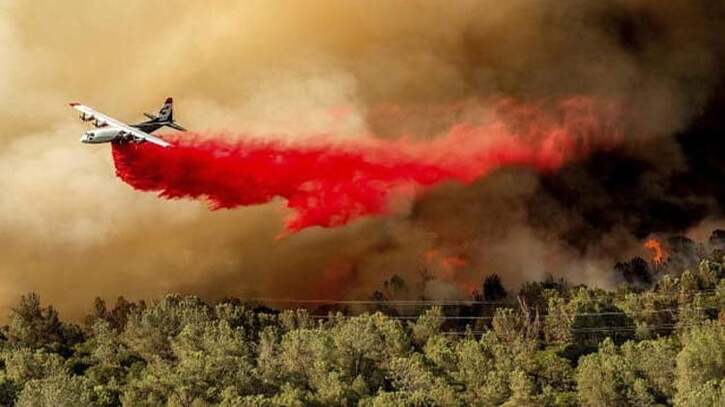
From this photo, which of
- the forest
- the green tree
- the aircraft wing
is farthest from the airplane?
the green tree

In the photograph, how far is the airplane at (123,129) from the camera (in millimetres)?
96500

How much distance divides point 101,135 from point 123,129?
211cm

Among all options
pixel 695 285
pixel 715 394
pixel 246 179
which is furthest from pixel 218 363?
pixel 695 285

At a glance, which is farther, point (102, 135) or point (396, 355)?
point (396, 355)

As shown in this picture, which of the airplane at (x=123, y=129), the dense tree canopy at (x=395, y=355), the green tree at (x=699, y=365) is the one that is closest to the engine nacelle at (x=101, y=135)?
the airplane at (x=123, y=129)

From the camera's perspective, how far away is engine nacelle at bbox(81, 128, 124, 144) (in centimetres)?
9638

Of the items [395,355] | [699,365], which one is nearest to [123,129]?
[395,355]

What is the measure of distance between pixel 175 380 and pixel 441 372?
30177 mm

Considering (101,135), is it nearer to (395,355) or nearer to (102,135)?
(102,135)

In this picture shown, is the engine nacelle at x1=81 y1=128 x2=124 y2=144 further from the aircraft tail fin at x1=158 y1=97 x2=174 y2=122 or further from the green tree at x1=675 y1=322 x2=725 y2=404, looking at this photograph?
the green tree at x1=675 y1=322 x2=725 y2=404

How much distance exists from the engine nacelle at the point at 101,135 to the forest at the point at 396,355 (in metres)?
23.6

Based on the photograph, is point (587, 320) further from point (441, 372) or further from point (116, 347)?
point (116, 347)

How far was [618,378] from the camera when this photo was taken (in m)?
104

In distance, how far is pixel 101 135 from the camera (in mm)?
96938
